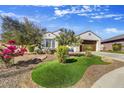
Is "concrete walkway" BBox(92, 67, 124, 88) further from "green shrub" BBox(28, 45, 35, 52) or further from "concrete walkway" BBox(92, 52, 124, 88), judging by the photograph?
"green shrub" BBox(28, 45, 35, 52)

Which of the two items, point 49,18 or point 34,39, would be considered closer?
point 49,18

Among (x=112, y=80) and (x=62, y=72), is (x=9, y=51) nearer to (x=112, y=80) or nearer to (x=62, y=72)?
(x=62, y=72)

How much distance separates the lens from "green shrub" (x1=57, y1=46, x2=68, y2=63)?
1342 centimetres

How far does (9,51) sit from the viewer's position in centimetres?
1355

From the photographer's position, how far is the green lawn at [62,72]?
1165 centimetres

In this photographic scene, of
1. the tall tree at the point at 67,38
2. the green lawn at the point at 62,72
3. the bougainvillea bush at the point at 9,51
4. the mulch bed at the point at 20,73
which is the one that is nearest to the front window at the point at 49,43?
the tall tree at the point at 67,38

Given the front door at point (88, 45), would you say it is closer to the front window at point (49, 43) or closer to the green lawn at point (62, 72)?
the green lawn at point (62, 72)

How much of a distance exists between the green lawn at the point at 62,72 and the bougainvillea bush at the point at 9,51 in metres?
1.64

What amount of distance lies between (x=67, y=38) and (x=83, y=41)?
1.06m
